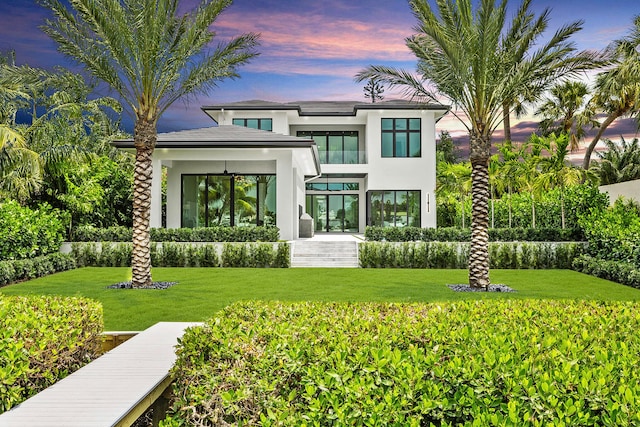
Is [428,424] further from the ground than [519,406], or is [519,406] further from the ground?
[519,406]

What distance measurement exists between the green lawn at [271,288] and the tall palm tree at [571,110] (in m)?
19.0

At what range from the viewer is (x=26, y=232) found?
572 inches

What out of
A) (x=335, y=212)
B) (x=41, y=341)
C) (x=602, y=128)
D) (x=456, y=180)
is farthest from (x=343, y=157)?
(x=41, y=341)

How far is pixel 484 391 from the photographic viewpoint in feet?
10.3

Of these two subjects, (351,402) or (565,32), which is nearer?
(351,402)

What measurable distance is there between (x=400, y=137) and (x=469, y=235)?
1152 centimetres

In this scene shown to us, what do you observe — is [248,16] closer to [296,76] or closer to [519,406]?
[296,76]

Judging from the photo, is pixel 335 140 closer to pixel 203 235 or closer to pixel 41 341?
pixel 203 235

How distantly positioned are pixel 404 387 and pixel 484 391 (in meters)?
0.53

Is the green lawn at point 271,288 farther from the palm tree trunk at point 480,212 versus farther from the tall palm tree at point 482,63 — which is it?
the tall palm tree at point 482,63

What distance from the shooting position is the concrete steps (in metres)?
18.5

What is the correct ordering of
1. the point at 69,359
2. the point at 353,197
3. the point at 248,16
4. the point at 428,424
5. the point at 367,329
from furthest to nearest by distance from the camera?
1. the point at 353,197
2. the point at 248,16
3. the point at 69,359
4. the point at 367,329
5. the point at 428,424

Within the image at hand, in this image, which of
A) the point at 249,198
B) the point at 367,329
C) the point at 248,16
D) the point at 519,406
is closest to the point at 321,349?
the point at 367,329

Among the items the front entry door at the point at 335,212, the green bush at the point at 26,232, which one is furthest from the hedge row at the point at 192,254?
the front entry door at the point at 335,212
